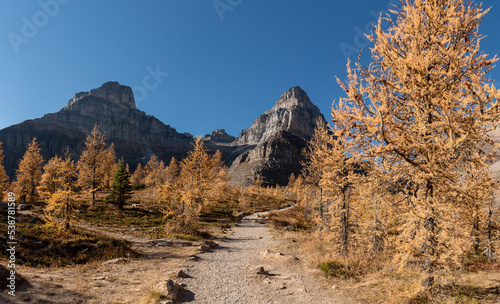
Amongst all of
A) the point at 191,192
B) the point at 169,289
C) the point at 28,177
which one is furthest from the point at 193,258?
the point at 28,177

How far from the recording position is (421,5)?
585cm

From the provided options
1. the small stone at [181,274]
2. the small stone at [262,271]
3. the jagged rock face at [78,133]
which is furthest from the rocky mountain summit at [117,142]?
the small stone at [262,271]

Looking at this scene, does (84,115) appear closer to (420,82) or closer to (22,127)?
(22,127)

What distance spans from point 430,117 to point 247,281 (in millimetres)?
7777

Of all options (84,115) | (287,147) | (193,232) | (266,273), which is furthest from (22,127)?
(266,273)

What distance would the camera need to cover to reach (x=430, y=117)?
5320mm

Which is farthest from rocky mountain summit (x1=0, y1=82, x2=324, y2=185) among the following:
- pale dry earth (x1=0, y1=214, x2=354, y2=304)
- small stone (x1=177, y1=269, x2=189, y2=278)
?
small stone (x1=177, y1=269, x2=189, y2=278)

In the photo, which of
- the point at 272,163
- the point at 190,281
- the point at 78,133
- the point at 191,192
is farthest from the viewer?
the point at 78,133

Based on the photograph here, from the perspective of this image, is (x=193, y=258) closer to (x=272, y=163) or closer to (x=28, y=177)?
(x=28, y=177)

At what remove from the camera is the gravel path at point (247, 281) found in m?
6.76

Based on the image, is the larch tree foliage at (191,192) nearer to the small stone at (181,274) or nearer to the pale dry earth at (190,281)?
the pale dry earth at (190,281)

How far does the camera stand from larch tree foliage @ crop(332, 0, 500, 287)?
4664 mm

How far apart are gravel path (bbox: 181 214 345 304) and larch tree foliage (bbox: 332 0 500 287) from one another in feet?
11.7

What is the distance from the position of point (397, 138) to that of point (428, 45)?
118 inches
